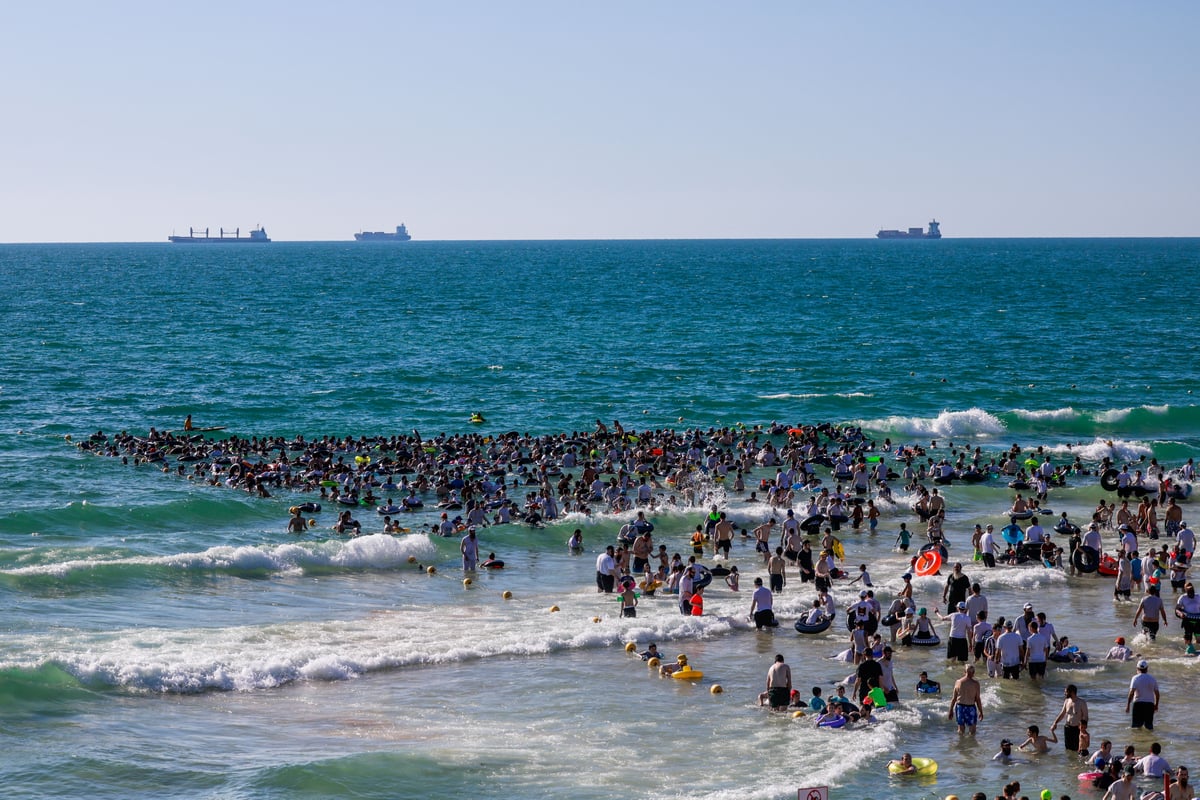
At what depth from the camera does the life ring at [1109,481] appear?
4172 centimetres

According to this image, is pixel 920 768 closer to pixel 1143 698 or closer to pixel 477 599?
pixel 1143 698

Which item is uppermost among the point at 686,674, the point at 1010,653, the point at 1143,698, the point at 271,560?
the point at 1143,698

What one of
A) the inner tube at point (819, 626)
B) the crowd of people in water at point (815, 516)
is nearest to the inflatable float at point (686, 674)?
the crowd of people in water at point (815, 516)

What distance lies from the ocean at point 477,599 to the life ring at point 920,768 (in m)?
0.16

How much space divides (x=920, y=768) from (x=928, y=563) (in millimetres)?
12632

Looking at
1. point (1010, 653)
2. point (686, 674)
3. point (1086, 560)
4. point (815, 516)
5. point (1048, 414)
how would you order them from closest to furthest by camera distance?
point (1010, 653)
point (686, 674)
point (1086, 560)
point (815, 516)
point (1048, 414)

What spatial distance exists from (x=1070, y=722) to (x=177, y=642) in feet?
51.9

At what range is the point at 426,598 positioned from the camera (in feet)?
95.5

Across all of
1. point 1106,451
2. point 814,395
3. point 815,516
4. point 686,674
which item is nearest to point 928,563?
point 815,516

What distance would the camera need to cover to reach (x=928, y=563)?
98.1 feet

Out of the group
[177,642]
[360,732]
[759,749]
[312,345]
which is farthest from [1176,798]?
[312,345]

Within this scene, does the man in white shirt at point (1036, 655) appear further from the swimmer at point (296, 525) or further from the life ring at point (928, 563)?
the swimmer at point (296, 525)

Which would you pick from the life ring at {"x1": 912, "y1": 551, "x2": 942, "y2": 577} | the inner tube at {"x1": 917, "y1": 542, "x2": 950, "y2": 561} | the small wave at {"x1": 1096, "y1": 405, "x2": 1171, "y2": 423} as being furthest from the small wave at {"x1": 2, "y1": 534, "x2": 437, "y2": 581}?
the small wave at {"x1": 1096, "y1": 405, "x2": 1171, "y2": 423}

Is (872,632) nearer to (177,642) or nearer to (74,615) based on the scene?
(177,642)
